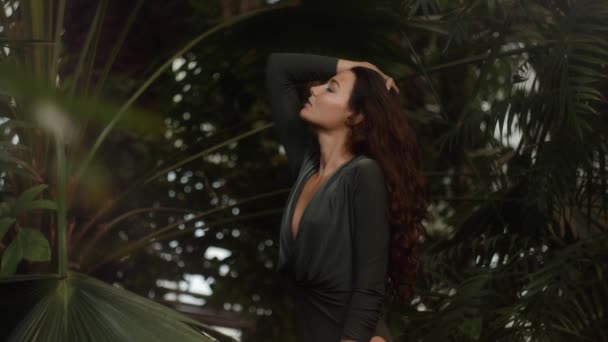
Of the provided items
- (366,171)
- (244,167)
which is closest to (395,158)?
(366,171)

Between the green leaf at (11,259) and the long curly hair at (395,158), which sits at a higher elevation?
the long curly hair at (395,158)

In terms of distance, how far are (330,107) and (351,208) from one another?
0.74 feet

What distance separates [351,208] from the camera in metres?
1.78

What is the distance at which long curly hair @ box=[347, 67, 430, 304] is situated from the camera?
1826mm

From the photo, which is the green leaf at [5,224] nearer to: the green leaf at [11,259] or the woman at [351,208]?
the green leaf at [11,259]

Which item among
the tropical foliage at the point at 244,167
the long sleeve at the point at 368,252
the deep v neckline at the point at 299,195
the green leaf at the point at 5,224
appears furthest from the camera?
the tropical foliage at the point at 244,167

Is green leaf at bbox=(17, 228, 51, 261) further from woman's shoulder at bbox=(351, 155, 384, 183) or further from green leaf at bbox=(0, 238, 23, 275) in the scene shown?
woman's shoulder at bbox=(351, 155, 384, 183)

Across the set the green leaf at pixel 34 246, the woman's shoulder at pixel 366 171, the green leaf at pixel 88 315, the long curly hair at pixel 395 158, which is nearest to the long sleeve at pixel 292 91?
the long curly hair at pixel 395 158

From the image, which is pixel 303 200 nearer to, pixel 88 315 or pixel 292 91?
pixel 292 91

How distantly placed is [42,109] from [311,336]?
642mm

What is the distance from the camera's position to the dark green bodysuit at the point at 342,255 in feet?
5.65

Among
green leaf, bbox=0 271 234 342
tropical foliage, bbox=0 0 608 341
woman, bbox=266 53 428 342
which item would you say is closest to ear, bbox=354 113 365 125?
woman, bbox=266 53 428 342

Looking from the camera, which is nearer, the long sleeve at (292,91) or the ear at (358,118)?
the ear at (358,118)

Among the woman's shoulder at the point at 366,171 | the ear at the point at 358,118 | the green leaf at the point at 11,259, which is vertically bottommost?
the green leaf at the point at 11,259
